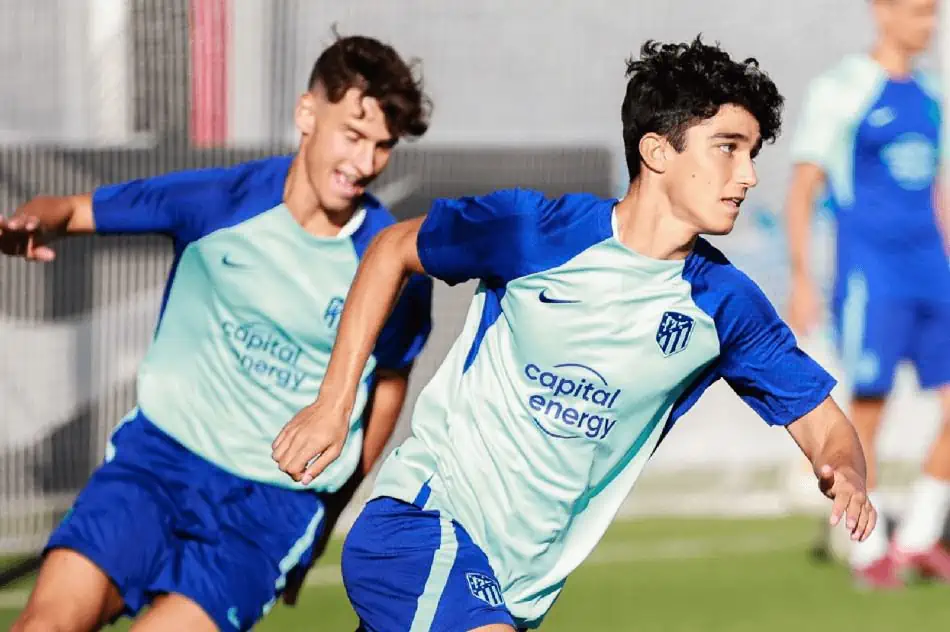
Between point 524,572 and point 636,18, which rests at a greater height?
point 636,18

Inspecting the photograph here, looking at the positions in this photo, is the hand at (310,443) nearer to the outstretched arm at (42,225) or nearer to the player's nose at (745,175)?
the player's nose at (745,175)

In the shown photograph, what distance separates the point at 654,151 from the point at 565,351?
1.54ft

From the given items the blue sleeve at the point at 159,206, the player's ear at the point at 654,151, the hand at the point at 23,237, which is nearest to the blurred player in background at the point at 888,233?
the blue sleeve at the point at 159,206

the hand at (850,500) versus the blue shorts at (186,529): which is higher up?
the hand at (850,500)

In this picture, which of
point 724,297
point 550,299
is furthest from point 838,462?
point 550,299

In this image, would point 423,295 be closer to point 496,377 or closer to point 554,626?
point 496,377

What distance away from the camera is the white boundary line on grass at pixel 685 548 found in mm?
7496

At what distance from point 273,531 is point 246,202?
0.87 meters

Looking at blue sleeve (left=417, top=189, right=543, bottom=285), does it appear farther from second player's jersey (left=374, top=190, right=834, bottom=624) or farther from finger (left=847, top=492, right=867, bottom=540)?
finger (left=847, top=492, right=867, bottom=540)

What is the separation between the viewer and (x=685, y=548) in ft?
25.3

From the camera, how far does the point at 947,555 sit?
751 cm

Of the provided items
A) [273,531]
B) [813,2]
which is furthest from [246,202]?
[813,2]

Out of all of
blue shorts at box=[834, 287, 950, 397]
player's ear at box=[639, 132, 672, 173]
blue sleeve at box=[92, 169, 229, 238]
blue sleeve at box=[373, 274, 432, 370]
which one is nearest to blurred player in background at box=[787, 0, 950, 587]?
blue shorts at box=[834, 287, 950, 397]

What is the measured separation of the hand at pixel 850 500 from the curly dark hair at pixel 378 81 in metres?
1.70
